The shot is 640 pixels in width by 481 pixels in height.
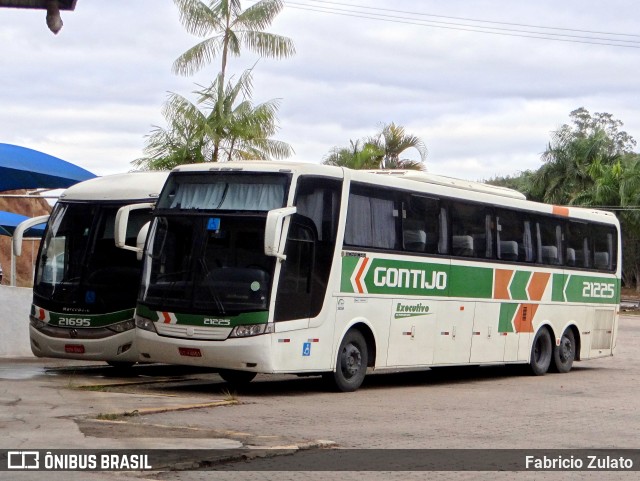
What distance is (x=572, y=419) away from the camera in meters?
14.7

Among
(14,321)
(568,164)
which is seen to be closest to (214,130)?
(14,321)

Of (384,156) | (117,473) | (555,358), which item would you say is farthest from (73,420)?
(384,156)

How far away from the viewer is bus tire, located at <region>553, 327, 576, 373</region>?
2386 centimetres

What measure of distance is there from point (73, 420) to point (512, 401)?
7354 millimetres

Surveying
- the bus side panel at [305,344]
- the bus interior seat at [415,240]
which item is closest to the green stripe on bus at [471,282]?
the bus interior seat at [415,240]

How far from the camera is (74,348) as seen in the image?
18.3 m

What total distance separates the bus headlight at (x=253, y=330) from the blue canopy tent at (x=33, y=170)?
25.2 ft

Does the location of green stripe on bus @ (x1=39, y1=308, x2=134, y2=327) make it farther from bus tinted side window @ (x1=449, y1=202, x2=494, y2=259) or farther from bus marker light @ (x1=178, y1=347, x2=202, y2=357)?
bus tinted side window @ (x1=449, y1=202, x2=494, y2=259)

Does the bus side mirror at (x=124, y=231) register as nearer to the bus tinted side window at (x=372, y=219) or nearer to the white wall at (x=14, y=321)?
the bus tinted side window at (x=372, y=219)

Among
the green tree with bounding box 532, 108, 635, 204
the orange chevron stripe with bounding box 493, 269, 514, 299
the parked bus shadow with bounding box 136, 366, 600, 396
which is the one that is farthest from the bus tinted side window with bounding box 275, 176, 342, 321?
the green tree with bounding box 532, 108, 635, 204

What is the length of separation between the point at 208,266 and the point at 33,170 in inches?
276

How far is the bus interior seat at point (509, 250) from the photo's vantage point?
21.6 m

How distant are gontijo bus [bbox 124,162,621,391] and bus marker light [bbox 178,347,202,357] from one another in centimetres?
2

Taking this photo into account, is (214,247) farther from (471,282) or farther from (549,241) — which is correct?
(549,241)
